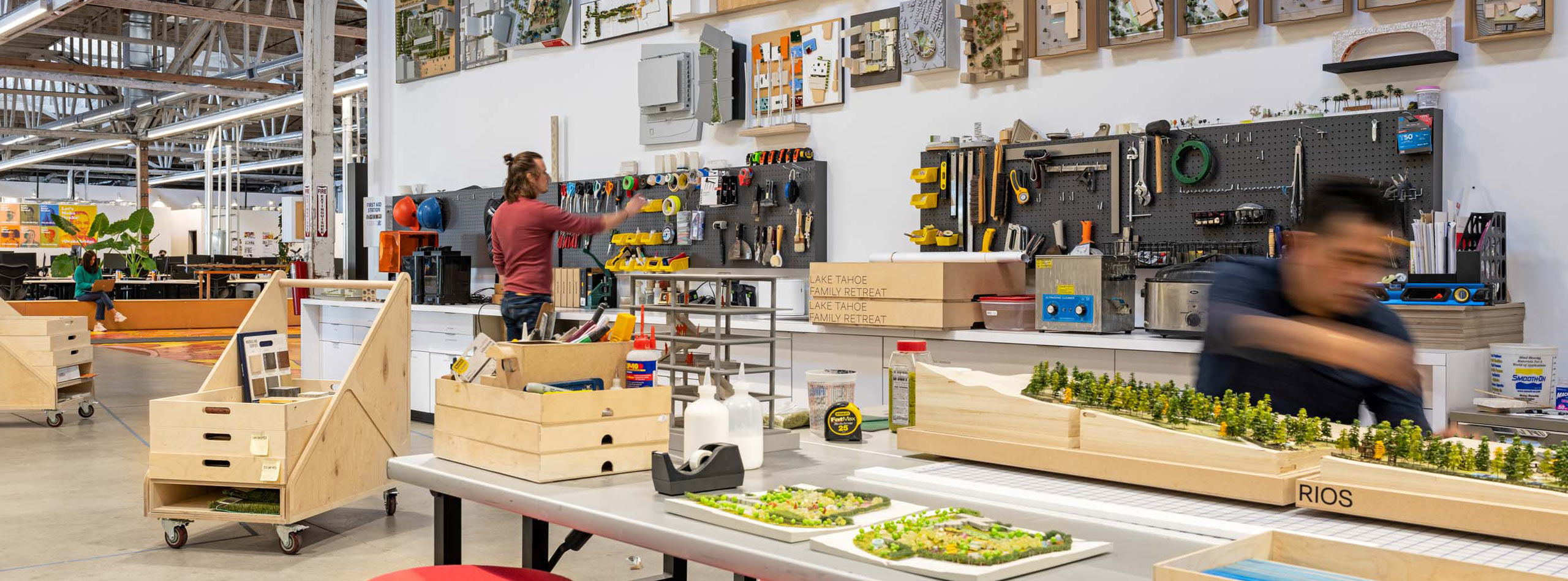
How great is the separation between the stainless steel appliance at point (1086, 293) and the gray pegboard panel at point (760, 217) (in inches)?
62.3

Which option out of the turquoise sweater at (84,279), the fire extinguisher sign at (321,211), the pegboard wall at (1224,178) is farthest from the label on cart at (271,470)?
the turquoise sweater at (84,279)

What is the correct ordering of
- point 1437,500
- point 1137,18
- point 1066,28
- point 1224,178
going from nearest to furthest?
1. point 1437,500
2. point 1224,178
3. point 1137,18
4. point 1066,28

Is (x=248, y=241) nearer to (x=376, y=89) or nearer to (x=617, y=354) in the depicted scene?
(x=376, y=89)

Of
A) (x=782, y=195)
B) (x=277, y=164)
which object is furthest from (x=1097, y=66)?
(x=277, y=164)

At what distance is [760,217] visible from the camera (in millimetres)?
5605

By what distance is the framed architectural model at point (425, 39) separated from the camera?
7703 mm

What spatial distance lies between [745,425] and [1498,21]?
9.98ft

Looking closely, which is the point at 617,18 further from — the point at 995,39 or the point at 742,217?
the point at 995,39

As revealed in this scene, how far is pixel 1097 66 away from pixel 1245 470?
10.8 feet

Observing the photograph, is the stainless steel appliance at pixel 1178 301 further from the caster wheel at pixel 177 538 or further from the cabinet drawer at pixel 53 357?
the cabinet drawer at pixel 53 357

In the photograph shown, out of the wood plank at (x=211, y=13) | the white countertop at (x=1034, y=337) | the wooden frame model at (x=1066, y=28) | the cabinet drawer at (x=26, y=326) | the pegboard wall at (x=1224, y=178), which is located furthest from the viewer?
the wood plank at (x=211, y=13)

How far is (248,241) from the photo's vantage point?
77.5 ft

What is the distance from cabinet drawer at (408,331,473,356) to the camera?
6.25 metres

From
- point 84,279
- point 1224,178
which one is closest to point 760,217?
point 1224,178
